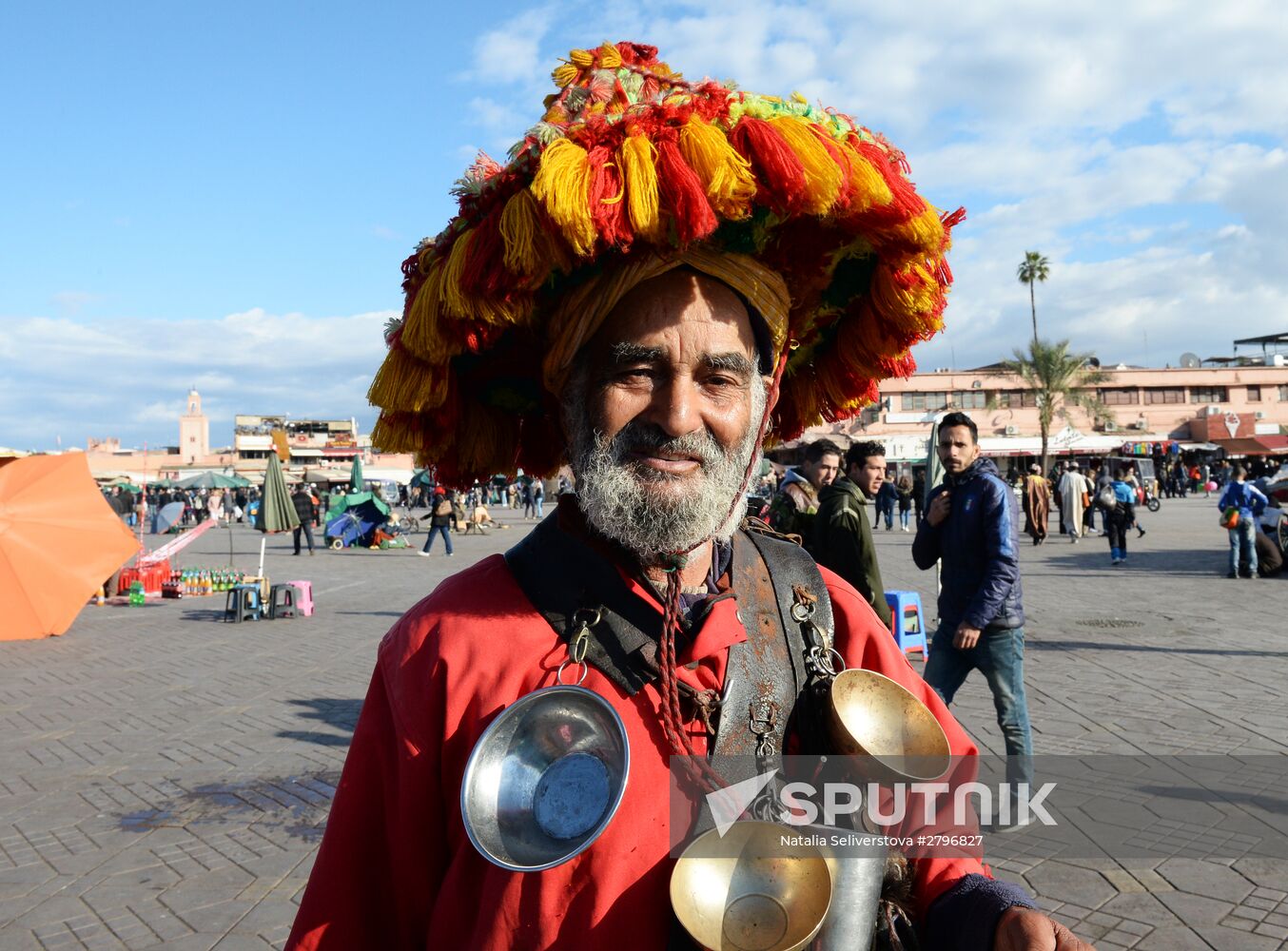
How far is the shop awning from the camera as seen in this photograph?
49206 millimetres

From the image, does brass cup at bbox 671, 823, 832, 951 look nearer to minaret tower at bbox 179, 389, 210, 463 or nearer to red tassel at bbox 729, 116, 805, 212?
red tassel at bbox 729, 116, 805, 212

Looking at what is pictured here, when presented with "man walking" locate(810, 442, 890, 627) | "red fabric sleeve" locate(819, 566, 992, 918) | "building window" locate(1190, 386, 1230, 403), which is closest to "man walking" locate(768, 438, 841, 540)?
"man walking" locate(810, 442, 890, 627)

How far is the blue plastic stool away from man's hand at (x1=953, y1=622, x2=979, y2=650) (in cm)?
246

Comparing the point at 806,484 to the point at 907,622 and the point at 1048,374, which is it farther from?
the point at 1048,374

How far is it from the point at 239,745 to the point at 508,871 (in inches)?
223

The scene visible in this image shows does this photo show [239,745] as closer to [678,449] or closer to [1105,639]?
[678,449]

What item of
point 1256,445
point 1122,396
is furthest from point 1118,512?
point 1122,396

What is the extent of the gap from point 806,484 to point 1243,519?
32.9 feet

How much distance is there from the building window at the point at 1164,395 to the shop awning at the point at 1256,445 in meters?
6.17

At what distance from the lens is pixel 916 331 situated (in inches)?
79.3

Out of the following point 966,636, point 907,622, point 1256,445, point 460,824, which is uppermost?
point 1256,445

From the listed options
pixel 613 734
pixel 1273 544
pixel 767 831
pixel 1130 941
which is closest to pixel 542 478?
pixel 613 734

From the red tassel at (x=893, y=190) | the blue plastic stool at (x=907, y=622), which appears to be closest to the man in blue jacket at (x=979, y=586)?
the blue plastic stool at (x=907, y=622)

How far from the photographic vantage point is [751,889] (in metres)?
1.42
